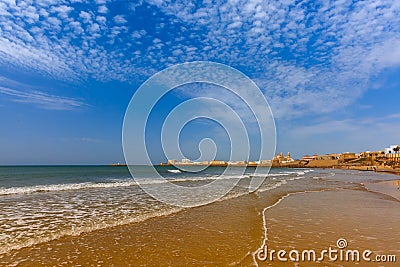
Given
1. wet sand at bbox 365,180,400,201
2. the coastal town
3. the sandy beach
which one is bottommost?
the sandy beach

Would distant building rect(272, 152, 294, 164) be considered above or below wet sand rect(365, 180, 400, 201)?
above

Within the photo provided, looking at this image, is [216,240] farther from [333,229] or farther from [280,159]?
[280,159]

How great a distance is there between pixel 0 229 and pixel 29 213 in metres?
3.05

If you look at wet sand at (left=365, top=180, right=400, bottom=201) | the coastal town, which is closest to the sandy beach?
wet sand at (left=365, top=180, right=400, bottom=201)

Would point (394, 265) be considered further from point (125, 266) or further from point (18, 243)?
point (18, 243)

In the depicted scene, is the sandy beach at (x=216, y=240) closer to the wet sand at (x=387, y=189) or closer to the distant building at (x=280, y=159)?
the wet sand at (x=387, y=189)

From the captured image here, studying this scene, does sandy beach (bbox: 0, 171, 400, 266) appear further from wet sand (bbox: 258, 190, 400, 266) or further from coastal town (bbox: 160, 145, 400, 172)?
coastal town (bbox: 160, 145, 400, 172)

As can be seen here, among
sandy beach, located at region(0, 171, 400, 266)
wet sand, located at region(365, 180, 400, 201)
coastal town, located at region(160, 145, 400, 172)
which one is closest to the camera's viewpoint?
sandy beach, located at region(0, 171, 400, 266)

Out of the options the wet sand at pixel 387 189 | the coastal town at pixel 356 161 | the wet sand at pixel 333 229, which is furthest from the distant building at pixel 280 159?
the wet sand at pixel 333 229

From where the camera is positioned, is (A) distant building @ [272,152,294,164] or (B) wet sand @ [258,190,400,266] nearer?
(B) wet sand @ [258,190,400,266]

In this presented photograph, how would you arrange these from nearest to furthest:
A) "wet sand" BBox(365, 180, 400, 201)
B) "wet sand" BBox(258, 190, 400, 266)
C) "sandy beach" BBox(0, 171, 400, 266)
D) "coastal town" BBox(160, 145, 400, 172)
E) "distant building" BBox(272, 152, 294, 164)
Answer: "sandy beach" BBox(0, 171, 400, 266) → "wet sand" BBox(258, 190, 400, 266) → "wet sand" BBox(365, 180, 400, 201) → "coastal town" BBox(160, 145, 400, 172) → "distant building" BBox(272, 152, 294, 164)

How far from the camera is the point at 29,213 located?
38.4 ft

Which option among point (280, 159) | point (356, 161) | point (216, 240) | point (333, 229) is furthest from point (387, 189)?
point (280, 159)

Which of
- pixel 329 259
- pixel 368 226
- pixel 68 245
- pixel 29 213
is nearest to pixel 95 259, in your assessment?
pixel 68 245
